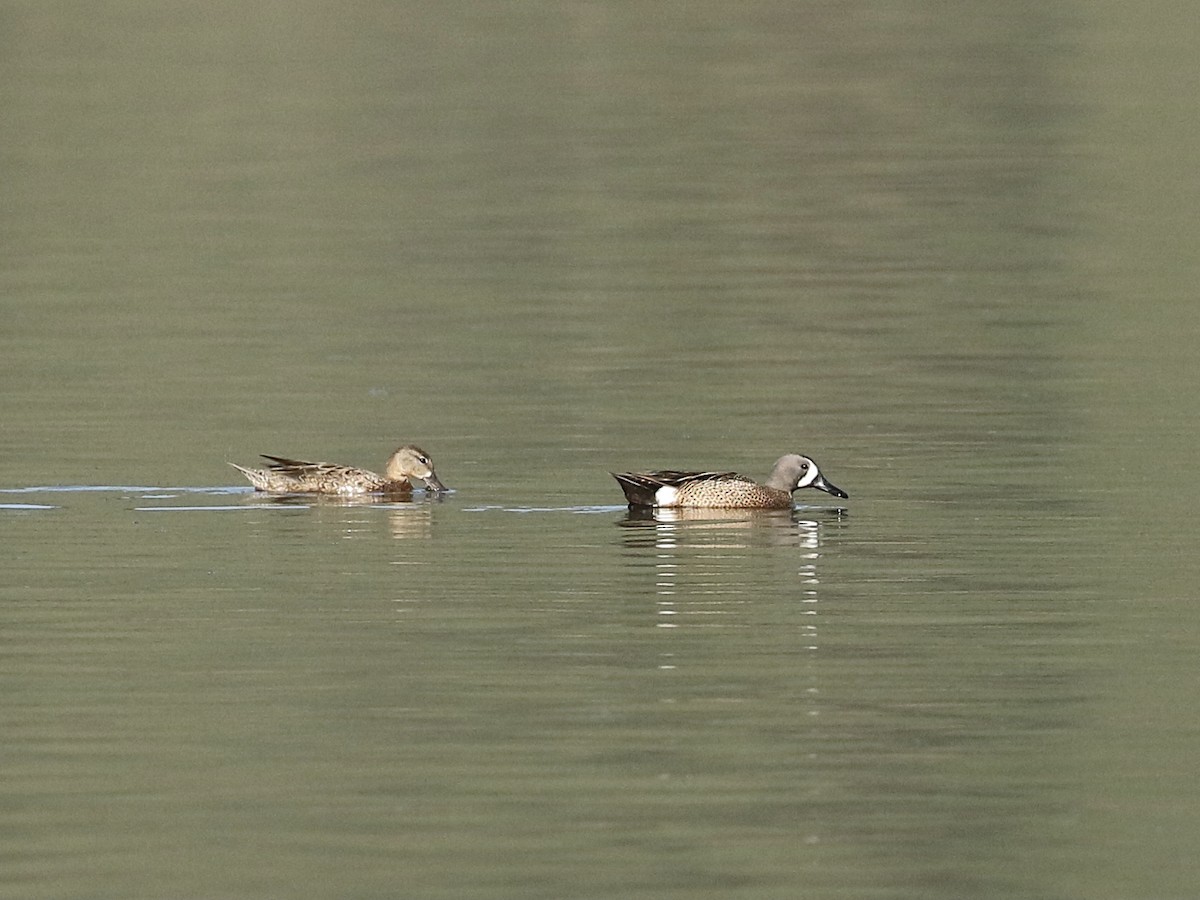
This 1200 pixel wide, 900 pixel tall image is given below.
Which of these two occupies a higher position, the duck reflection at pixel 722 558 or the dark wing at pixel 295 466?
the dark wing at pixel 295 466

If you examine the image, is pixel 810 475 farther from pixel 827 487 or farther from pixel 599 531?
pixel 599 531

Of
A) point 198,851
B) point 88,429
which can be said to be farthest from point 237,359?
point 198,851

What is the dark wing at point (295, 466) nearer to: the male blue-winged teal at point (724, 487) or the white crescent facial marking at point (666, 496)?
the male blue-winged teal at point (724, 487)

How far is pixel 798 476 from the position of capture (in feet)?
64.8

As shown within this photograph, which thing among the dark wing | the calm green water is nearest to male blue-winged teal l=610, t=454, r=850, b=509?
the calm green water

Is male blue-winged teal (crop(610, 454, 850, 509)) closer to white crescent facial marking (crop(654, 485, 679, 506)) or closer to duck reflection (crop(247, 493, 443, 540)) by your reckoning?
white crescent facial marking (crop(654, 485, 679, 506))

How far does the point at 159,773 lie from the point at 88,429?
10.6 meters

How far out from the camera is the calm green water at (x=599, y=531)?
1162cm

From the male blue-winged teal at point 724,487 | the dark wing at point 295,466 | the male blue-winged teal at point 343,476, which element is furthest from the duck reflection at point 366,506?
the male blue-winged teal at point 724,487

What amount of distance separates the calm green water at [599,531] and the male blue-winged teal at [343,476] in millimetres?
219

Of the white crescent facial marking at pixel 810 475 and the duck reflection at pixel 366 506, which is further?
the white crescent facial marking at pixel 810 475

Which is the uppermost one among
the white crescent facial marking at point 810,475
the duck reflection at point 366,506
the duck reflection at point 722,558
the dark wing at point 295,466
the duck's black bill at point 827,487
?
the dark wing at point 295,466

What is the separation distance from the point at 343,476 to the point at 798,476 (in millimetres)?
2908

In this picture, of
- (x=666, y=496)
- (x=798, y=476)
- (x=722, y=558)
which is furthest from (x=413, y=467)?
(x=722, y=558)
